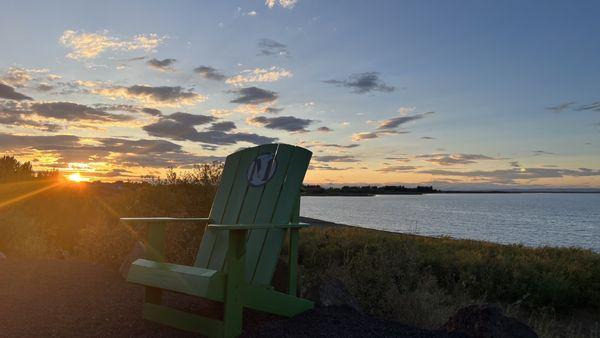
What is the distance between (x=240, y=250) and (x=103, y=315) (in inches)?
63.7

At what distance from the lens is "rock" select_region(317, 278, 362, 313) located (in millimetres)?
4074

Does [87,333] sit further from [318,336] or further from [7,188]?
[7,188]

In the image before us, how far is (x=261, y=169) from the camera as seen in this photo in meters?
4.42

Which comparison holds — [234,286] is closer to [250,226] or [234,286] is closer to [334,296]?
[250,226]

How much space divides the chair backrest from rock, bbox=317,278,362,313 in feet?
1.74

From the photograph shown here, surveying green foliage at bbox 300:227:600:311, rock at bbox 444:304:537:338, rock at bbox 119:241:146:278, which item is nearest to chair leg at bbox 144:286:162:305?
rock at bbox 119:241:146:278

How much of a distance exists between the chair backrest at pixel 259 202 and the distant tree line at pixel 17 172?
1049 centimetres

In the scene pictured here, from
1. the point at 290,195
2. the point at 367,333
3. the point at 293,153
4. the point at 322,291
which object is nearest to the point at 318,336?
the point at 367,333

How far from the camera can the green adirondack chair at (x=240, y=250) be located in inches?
124

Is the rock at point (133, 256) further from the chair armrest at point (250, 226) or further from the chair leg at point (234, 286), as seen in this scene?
the chair leg at point (234, 286)

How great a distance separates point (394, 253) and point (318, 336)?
3.29 metres

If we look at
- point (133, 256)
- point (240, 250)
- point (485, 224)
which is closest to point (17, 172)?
point (133, 256)

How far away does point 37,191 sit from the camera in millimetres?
11891

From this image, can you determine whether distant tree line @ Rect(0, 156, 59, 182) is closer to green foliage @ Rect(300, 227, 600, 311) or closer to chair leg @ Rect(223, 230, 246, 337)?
green foliage @ Rect(300, 227, 600, 311)
